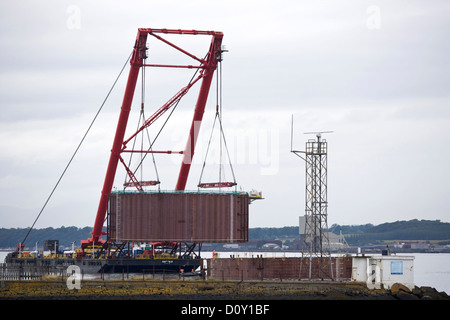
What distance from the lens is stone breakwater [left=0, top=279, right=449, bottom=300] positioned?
2670 inches

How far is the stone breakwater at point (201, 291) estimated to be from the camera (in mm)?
67812

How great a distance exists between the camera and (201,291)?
7019 cm

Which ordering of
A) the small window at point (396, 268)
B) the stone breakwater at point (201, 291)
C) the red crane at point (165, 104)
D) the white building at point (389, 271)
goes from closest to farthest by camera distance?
the stone breakwater at point (201, 291) < the white building at point (389, 271) < the small window at point (396, 268) < the red crane at point (165, 104)

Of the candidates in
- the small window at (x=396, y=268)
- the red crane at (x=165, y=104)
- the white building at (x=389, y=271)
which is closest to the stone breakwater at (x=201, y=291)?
the white building at (x=389, y=271)

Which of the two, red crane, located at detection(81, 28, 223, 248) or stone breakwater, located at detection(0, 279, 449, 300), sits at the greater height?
red crane, located at detection(81, 28, 223, 248)

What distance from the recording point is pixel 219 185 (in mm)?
92875

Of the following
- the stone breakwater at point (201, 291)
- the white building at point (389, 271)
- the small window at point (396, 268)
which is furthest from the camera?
the small window at point (396, 268)

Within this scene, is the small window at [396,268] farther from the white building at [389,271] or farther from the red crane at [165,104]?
the red crane at [165,104]

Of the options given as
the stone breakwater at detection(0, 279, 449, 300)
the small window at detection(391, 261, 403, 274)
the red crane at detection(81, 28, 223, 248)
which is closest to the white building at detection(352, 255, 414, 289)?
the small window at detection(391, 261, 403, 274)

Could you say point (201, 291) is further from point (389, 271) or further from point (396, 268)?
point (396, 268)

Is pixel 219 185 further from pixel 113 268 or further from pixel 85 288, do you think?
pixel 85 288

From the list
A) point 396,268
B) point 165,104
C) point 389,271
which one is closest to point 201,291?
point 389,271

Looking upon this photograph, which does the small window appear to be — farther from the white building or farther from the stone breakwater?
the stone breakwater
